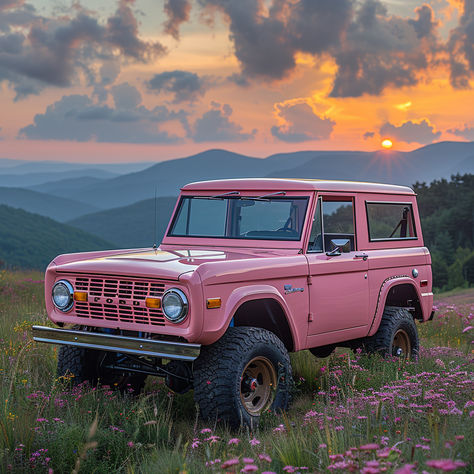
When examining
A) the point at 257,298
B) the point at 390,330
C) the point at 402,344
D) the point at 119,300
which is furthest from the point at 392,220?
the point at 119,300

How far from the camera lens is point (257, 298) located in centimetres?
560

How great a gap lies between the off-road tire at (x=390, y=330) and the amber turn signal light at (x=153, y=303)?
318 cm

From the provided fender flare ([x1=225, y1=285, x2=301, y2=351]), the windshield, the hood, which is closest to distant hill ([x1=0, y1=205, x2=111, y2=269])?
the windshield

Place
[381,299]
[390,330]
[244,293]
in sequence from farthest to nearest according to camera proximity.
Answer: [390,330]
[381,299]
[244,293]

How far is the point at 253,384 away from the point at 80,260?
6.55 feet

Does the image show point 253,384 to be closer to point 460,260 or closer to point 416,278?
point 416,278

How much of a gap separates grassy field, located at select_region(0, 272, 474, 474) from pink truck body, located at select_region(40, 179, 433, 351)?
618 millimetres

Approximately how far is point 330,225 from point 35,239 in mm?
123044

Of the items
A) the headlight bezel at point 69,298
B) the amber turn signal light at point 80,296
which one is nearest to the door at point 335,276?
the amber turn signal light at point 80,296

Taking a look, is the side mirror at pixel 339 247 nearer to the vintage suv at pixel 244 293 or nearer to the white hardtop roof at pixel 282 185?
the vintage suv at pixel 244 293

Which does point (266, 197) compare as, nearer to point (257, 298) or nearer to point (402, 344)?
point (257, 298)

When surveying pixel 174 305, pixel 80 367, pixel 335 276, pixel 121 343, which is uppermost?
pixel 335 276

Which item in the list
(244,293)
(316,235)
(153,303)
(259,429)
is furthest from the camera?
(316,235)

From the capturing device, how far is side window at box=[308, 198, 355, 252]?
A: 6.61 meters
